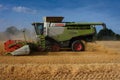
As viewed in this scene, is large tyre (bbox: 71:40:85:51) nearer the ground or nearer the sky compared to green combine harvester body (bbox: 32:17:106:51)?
nearer the ground

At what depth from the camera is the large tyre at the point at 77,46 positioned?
78.4 ft

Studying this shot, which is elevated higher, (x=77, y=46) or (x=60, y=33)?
(x=60, y=33)

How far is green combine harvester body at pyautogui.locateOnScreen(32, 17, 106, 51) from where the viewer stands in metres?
23.4

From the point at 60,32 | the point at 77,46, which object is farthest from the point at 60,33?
the point at 77,46

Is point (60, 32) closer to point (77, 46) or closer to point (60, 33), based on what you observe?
point (60, 33)

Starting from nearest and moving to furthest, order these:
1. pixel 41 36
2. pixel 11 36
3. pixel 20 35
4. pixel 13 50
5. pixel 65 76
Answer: pixel 65 76, pixel 13 50, pixel 41 36, pixel 20 35, pixel 11 36

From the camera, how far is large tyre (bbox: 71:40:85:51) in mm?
23891

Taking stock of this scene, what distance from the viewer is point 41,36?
23375 mm

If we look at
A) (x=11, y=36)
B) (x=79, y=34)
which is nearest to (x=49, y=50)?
(x=79, y=34)

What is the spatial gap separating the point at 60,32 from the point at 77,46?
1650mm

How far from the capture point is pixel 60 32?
77.5ft

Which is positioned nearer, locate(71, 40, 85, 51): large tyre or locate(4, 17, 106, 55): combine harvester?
locate(4, 17, 106, 55): combine harvester

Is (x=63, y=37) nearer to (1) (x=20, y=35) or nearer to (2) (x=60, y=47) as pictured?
(2) (x=60, y=47)

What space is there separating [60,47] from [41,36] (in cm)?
169
